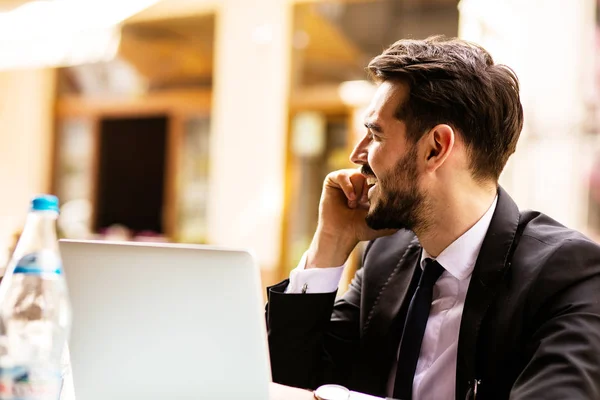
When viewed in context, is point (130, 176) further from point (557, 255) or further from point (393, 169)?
point (557, 255)

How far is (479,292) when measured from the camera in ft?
3.85

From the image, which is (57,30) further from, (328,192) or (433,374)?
(433,374)

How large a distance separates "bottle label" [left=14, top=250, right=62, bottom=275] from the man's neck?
0.83 m

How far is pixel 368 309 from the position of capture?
1.45 m

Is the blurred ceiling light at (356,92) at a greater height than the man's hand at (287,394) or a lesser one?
greater

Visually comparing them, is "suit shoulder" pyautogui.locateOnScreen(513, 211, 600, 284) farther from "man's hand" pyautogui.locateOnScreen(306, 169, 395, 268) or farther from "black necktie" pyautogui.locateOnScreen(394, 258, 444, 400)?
"man's hand" pyautogui.locateOnScreen(306, 169, 395, 268)

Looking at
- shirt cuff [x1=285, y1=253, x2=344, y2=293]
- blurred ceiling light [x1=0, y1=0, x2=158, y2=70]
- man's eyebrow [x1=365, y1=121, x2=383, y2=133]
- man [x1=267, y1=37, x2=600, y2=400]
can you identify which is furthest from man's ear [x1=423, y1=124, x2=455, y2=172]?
blurred ceiling light [x1=0, y1=0, x2=158, y2=70]

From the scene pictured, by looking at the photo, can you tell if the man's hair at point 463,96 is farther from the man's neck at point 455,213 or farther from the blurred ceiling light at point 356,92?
the blurred ceiling light at point 356,92

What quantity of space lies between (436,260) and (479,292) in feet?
0.50

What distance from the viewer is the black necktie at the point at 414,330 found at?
1.25 meters

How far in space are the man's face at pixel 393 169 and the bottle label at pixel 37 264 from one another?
783 millimetres

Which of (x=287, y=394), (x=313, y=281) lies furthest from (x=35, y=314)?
(x=313, y=281)

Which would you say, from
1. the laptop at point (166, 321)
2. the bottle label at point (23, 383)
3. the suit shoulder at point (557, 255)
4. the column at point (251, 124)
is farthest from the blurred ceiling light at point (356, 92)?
the bottle label at point (23, 383)

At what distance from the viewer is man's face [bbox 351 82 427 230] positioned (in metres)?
1.32
